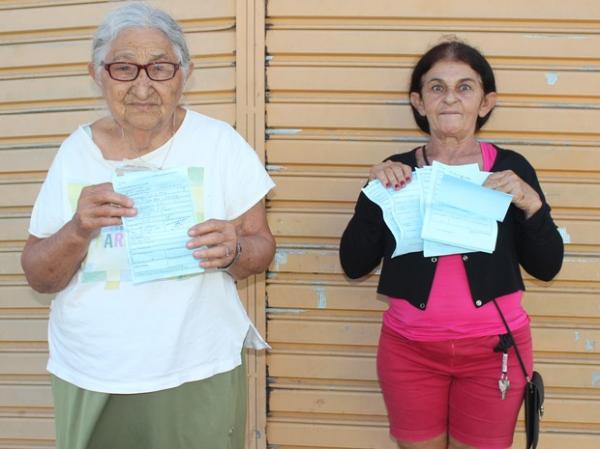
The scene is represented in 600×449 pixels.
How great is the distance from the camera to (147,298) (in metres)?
1.92

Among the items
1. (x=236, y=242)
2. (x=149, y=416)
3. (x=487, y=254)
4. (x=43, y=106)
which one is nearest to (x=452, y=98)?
(x=487, y=254)

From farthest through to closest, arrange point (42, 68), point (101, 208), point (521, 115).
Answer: point (42, 68) → point (521, 115) → point (101, 208)

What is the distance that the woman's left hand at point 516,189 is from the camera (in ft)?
6.77

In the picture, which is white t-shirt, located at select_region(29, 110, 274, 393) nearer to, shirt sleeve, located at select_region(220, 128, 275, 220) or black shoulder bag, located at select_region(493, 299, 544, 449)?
shirt sleeve, located at select_region(220, 128, 275, 220)

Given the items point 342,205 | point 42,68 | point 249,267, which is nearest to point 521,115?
point 342,205

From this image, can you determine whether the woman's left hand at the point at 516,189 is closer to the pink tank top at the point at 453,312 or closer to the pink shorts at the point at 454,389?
the pink tank top at the point at 453,312

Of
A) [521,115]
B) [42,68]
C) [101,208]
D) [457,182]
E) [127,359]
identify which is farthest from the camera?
[42,68]

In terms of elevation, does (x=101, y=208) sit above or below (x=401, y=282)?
above

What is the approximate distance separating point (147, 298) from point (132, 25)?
34.6 inches

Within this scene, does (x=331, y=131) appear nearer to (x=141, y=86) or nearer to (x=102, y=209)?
(x=141, y=86)

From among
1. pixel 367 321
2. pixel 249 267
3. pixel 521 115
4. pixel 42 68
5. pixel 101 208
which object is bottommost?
pixel 367 321

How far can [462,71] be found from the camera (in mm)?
2283

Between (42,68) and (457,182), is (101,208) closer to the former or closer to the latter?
(457,182)

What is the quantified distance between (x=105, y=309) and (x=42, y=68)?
1.73 meters
